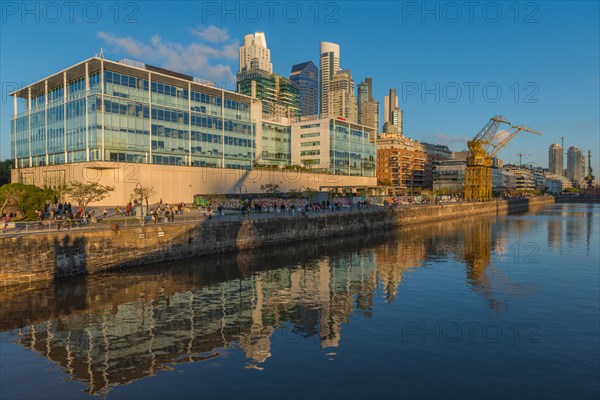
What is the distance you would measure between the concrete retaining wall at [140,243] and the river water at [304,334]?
1555mm

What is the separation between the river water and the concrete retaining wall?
1.56 m

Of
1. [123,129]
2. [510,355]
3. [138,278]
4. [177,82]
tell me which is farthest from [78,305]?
[177,82]

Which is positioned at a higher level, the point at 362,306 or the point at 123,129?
the point at 123,129

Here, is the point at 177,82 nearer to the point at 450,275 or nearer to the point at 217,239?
the point at 217,239

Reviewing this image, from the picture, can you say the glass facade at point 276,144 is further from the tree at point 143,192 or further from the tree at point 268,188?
the tree at point 143,192

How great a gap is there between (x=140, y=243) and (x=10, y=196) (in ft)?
54.9

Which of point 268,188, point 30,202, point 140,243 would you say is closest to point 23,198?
point 30,202

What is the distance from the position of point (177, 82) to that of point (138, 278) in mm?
58762

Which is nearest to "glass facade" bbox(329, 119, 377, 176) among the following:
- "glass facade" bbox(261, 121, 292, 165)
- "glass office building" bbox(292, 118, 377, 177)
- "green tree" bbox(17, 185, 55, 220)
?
"glass office building" bbox(292, 118, 377, 177)

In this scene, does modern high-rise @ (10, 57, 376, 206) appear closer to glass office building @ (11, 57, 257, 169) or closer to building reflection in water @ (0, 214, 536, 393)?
glass office building @ (11, 57, 257, 169)

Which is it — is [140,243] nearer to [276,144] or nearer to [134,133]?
[134,133]

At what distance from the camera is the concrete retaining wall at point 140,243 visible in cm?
2932

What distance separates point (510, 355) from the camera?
17.9 metres

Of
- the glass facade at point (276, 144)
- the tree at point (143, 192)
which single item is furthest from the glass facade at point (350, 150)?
the tree at point (143, 192)
